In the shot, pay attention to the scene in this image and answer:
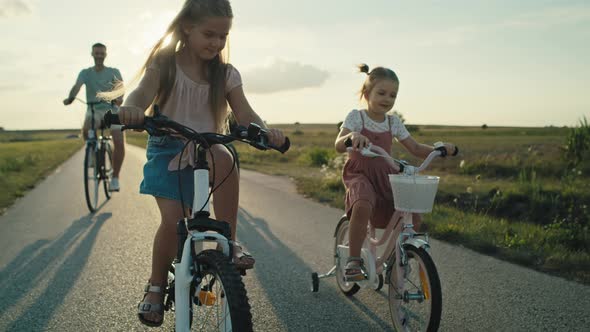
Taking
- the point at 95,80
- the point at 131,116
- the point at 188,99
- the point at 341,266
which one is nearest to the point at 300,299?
the point at 341,266

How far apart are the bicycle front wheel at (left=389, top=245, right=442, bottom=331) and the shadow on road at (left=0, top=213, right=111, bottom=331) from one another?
7.76ft

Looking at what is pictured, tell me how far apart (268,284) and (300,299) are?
18.8 inches

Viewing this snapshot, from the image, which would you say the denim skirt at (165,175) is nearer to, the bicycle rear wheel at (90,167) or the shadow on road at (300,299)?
the shadow on road at (300,299)

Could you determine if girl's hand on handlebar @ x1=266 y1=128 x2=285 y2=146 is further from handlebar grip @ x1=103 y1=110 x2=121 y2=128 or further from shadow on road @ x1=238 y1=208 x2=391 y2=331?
shadow on road @ x1=238 y1=208 x2=391 y2=331

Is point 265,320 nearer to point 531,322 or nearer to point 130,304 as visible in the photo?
point 130,304

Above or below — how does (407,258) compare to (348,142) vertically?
below

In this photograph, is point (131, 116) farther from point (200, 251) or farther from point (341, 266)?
point (341, 266)

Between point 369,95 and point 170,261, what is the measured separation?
1.95 m

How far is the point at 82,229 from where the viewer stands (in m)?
7.46

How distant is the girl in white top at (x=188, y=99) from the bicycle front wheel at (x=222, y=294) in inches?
15.3

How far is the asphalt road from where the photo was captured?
397cm

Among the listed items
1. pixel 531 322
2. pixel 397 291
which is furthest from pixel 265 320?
pixel 531 322

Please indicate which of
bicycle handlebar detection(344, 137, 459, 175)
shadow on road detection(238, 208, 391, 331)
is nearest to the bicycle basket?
bicycle handlebar detection(344, 137, 459, 175)

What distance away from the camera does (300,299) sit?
14.7ft
